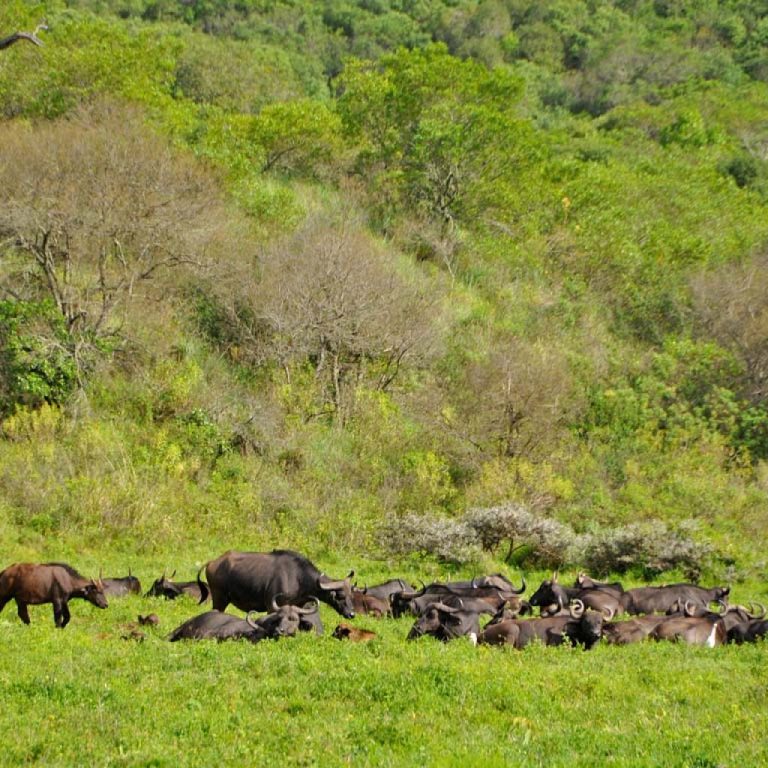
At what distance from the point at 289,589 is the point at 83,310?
14263mm

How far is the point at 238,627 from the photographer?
14047 mm

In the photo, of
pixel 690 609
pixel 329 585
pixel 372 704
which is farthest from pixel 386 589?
pixel 372 704

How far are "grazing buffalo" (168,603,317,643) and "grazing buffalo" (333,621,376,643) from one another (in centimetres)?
60

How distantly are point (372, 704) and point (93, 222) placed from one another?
2131cm

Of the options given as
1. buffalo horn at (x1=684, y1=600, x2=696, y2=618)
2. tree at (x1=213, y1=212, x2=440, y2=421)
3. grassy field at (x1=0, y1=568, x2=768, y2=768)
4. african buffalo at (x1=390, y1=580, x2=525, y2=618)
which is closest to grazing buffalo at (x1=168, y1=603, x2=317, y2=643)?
grassy field at (x1=0, y1=568, x2=768, y2=768)

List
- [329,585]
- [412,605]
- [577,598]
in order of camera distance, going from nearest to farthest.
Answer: [329,585]
[412,605]
[577,598]

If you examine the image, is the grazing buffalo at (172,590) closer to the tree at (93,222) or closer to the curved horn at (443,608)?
the curved horn at (443,608)

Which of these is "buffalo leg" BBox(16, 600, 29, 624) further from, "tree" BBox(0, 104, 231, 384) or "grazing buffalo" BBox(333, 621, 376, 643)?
"tree" BBox(0, 104, 231, 384)

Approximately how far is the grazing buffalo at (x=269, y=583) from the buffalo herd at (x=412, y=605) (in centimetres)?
2

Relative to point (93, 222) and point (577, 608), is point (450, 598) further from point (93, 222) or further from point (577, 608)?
point (93, 222)

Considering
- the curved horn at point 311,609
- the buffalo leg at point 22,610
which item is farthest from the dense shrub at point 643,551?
the buffalo leg at point 22,610

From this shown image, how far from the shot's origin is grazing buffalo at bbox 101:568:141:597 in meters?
17.9

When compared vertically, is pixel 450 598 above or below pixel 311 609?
below

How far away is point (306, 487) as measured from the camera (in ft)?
83.2
